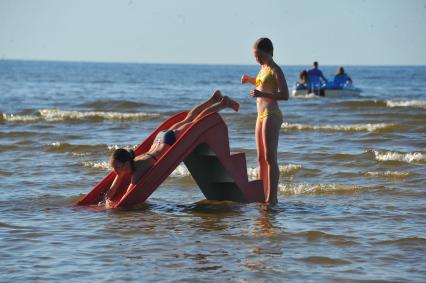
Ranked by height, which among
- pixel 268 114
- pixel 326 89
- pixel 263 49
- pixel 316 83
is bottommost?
pixel 268 114

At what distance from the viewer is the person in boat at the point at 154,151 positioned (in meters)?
8.59

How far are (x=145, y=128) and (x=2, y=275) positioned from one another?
14.5 m

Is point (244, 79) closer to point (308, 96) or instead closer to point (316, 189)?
point (316, 189)

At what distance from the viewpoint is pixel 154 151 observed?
8.85 meters

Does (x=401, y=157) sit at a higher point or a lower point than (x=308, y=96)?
lower

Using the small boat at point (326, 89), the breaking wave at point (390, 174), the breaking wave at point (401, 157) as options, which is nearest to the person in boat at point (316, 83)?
the small boat at point (326, 89)

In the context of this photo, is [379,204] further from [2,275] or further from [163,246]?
[2,275]

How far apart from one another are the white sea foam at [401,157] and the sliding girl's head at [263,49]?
15.5 feet

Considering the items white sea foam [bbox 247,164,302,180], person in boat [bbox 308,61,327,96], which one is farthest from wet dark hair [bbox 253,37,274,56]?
person in boat [bbox 308,61,327,96]

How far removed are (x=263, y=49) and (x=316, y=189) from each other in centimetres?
246

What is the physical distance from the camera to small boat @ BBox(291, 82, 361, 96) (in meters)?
34.3

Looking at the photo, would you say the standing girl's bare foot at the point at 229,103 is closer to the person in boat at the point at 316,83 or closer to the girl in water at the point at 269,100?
the girl in water at the point at 269,100

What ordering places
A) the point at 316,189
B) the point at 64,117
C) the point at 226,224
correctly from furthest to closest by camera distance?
the point at 64,117 → the point at 316,189 → the point at 226,224

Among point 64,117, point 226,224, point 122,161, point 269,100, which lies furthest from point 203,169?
point 64,117
